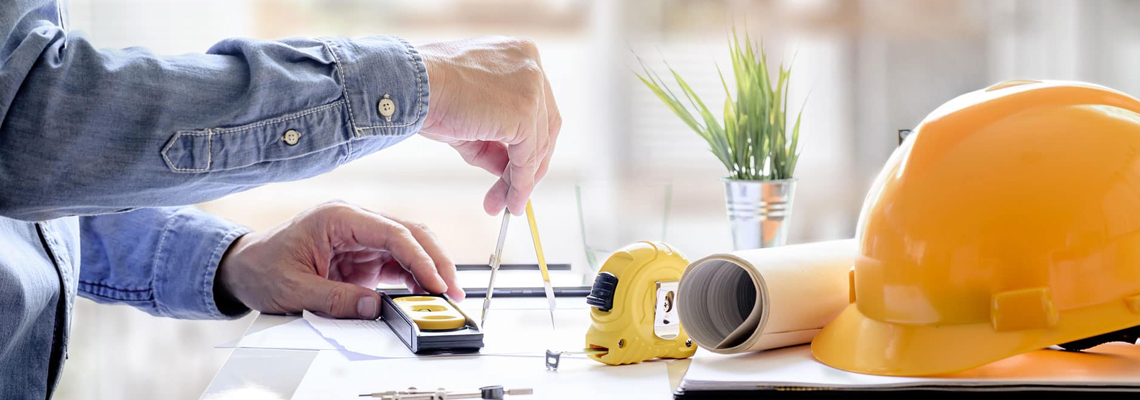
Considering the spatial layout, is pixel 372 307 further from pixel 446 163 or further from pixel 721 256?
pixel 446 163

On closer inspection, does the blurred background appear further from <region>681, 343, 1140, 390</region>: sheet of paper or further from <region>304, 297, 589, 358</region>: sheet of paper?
<region>681, 343, 1140, 390</region>: sheet of paper

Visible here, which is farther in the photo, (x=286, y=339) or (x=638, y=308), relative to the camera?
(x=286, y=339)

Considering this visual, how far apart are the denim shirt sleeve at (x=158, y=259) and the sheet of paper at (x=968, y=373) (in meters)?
0.57

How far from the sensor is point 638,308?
64 centimetres

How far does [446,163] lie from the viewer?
200cm

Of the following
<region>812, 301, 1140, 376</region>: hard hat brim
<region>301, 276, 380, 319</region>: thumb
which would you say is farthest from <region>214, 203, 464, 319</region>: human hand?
<region>812, 301, 1140, 376</region>: hard hat brim

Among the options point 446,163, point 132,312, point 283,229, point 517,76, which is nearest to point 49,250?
point 283,229

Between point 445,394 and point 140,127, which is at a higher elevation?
point 140,127

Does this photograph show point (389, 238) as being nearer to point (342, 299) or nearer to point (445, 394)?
point (342, 299)

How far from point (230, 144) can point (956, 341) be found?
502 mm

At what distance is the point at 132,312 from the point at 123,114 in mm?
1638

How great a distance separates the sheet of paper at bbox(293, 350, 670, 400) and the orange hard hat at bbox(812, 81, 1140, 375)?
0.50 feet

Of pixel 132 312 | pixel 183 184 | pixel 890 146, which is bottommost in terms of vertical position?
pixel 132 312

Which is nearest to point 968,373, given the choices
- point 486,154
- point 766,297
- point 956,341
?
point 956,341
